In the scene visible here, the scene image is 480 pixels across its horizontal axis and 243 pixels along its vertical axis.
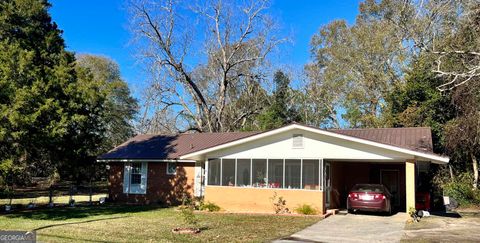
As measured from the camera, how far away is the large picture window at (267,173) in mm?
18922

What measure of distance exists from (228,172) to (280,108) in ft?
62.1

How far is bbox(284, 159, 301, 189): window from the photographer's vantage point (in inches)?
753

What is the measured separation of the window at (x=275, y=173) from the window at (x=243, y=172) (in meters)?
1.05

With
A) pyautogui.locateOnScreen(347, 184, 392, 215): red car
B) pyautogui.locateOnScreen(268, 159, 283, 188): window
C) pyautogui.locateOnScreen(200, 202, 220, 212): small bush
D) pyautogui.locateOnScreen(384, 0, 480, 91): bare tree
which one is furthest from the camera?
pyautogui.locateOnScreen(200, 202, 220, 212): small bush

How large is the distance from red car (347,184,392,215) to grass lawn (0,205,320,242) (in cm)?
212

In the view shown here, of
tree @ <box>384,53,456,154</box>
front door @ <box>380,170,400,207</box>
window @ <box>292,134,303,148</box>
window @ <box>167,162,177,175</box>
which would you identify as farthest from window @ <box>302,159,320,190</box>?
tree @ <box>384,53,456,154</box>

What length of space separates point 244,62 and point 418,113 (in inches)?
646

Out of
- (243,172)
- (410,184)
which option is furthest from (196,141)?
(410,184)

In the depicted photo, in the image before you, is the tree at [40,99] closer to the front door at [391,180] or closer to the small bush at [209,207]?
the small bush at [209,207]

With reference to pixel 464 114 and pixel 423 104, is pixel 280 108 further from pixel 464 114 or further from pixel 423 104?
pixel 464 114

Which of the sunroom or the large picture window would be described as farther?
the large picture window

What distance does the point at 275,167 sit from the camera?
19.6m

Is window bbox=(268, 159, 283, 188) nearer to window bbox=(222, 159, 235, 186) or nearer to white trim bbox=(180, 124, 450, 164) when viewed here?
white trim bbox=(180, 124, 450, 164)

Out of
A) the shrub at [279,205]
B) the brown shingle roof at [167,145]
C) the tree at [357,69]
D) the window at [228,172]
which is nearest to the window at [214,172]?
the window at [228,172]
